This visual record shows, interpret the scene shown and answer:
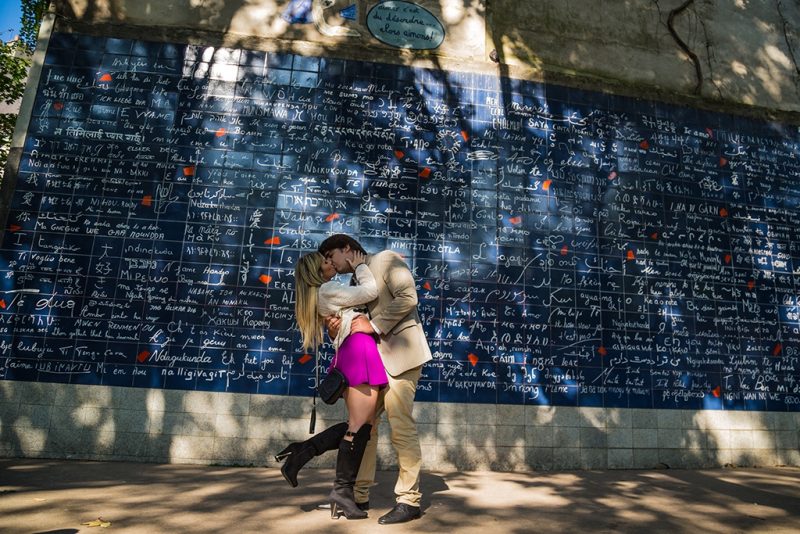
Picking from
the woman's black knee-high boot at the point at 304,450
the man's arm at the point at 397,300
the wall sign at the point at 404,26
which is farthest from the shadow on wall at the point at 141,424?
the wall sign at the point at 404,26

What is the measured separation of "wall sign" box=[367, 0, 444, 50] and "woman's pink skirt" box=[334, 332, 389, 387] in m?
4.68

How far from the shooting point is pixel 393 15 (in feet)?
22.4

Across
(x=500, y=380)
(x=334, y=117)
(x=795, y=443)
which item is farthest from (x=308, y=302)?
(x=795, y=443)

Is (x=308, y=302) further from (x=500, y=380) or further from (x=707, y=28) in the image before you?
(x=707, y=28)

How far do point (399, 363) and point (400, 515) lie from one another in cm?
91

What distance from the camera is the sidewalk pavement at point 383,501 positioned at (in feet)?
10.6

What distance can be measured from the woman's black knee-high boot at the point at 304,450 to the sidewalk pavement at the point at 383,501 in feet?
1.06

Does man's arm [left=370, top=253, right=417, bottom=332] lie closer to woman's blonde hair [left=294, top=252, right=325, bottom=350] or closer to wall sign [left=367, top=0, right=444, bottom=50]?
woman's blonde hair [left=294, top=252, right=325, bottom=350]

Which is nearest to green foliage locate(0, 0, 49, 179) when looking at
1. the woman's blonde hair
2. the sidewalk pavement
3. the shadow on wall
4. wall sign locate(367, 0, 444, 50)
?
the shadow on wall

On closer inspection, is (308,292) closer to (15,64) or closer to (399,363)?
(399,363)

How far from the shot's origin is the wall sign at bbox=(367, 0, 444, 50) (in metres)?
6.77

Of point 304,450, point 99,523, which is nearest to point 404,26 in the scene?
point 304,450

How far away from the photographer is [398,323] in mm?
3488

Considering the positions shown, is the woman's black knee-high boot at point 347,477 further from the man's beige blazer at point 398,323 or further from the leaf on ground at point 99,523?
the leaf on ground at point 99,523
